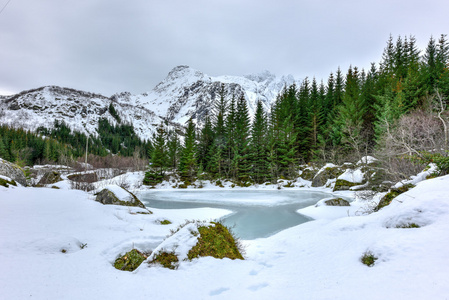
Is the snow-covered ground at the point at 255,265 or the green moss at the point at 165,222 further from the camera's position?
the green moss at the point at 165,222

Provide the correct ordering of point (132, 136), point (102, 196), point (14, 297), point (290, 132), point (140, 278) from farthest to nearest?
point (132, 136)
point (290, 132)
point (102, 196)
point (140, 278)
point (14, 297)

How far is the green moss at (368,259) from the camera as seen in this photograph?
12.0 ft

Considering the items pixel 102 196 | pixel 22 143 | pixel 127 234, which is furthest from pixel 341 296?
pixel 22 143

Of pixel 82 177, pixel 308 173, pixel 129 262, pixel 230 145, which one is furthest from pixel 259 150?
pixel 129 262

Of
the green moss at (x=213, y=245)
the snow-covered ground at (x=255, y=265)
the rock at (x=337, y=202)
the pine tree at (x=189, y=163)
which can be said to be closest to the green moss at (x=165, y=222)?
the snow-covered ground at (x=255, y=265)

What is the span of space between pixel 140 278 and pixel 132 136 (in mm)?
148830

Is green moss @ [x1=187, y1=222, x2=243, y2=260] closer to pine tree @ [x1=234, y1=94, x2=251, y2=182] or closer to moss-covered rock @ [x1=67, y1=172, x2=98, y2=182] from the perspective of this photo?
moss-covered rock @ [x1=67, y1=172, x2=98, y2=182]

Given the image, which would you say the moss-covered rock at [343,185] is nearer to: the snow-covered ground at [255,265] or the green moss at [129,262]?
the snow-covered ground at [255,265]

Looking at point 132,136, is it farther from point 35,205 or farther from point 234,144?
point 35,205

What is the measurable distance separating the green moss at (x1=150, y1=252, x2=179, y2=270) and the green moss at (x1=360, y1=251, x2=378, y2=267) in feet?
11.9

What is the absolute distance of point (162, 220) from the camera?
904 cm

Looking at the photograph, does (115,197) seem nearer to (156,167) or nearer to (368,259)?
(368,259)

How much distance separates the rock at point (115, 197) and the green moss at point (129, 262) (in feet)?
20.0

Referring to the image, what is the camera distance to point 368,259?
373 centimetres
